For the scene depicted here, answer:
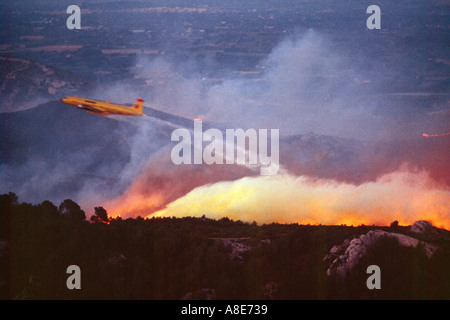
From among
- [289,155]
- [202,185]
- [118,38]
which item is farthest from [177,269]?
[118,38]

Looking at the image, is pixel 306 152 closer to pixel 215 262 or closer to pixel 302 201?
pixel 302 201

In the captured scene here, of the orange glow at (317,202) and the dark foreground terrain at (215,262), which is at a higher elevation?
the orange glow at (317,202)

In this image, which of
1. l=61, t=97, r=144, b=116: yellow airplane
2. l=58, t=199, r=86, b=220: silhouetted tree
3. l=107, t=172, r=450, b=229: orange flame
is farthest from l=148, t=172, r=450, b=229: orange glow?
l=58, t=199, r=86, b=220: silhouetted tree

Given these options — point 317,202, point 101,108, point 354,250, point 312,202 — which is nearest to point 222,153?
point 312,202

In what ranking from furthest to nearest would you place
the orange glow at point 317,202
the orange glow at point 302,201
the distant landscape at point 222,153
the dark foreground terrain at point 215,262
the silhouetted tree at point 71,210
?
the orange glow at point 302,201 < the orange glow at point 317,202 < the silhouetted tree at point 71,210 < the distant landscape at point 222,153 < the dark foreground terrain at point 215,262

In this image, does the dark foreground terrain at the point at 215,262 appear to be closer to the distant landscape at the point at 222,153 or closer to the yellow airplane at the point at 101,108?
the distant landscape at the point at 222,153

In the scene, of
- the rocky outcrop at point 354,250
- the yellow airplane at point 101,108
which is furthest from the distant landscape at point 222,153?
the yellow airplane at point 101,108
